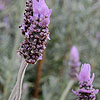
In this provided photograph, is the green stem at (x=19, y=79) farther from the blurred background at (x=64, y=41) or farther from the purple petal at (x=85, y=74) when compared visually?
the blurred background at (x=64, y=41)

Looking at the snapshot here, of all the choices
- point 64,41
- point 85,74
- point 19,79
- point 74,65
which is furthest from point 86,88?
point 64,41

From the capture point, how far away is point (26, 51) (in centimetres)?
68

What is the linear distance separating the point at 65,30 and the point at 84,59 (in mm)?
388

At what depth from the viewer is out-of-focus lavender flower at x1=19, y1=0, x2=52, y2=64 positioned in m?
0.64

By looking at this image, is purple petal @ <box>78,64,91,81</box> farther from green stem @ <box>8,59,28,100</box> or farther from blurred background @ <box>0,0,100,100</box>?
blurred background @ <box>0,0,100,100</box>

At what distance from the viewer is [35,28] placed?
64 centimetres

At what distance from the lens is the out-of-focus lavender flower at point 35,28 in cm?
64

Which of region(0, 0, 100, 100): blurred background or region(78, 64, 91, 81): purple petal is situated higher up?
region(0, 0, 100, 100): blurred background

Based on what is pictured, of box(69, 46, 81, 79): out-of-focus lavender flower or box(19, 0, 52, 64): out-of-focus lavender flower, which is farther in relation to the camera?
box(69, 46, 81, 79): out-of-focus lavender flower

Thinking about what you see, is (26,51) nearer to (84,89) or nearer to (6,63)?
(84,89)

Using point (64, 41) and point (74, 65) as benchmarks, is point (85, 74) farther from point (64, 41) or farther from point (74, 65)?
point (64, 41)

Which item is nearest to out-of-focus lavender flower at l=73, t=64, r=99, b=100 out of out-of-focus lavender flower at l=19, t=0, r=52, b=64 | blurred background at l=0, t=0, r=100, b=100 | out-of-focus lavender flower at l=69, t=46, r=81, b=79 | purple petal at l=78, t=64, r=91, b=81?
purple petal at l=78, t=64, r=91, b=81

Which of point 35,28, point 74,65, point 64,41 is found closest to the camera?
point 35,28

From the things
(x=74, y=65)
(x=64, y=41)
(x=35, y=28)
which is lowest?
(x=35, y=28)
